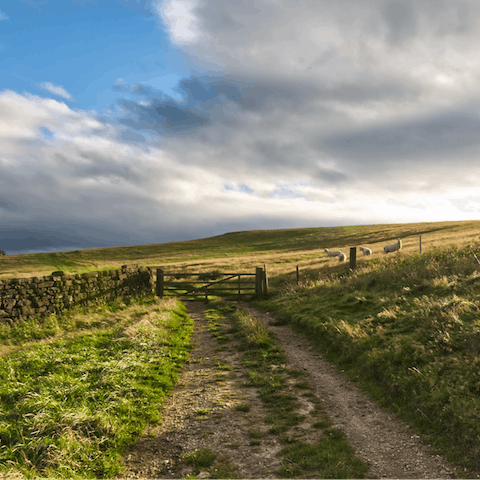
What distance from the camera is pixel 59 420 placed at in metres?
6.06

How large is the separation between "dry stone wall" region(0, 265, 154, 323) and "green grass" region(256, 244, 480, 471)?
9.47 metres

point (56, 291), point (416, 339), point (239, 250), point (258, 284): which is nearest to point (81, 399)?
point (416, 339)

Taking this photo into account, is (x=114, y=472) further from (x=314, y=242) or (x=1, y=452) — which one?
(x=314, y=242)

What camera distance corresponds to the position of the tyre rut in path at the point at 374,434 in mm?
5363

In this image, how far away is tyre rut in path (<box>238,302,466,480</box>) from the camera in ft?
17.6

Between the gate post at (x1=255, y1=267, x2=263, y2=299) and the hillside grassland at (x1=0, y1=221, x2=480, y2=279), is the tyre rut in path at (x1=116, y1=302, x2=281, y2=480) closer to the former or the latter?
the gate post at (x1=255, y1=267, x2=263, y2=299)

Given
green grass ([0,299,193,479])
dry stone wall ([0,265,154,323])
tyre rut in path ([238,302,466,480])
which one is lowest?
tyre rut in path ([238,302,466,480])

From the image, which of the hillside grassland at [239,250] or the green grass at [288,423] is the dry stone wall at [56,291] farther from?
the hillside grassland at [239,250]

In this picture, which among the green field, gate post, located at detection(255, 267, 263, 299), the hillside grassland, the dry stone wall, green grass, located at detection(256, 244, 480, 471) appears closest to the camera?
the green field

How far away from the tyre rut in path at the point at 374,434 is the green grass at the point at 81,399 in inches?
148

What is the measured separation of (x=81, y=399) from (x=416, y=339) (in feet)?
26.8

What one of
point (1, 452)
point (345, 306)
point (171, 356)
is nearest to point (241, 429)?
point (1, 452)

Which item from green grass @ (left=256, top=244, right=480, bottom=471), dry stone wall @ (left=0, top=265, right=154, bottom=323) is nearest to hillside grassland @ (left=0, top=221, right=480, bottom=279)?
dry stone wall @ (left=0, top=265, right=154, bottom=323)

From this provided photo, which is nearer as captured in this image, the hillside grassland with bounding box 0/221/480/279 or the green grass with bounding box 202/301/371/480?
the green grass with bounding box 202/301/371/480
